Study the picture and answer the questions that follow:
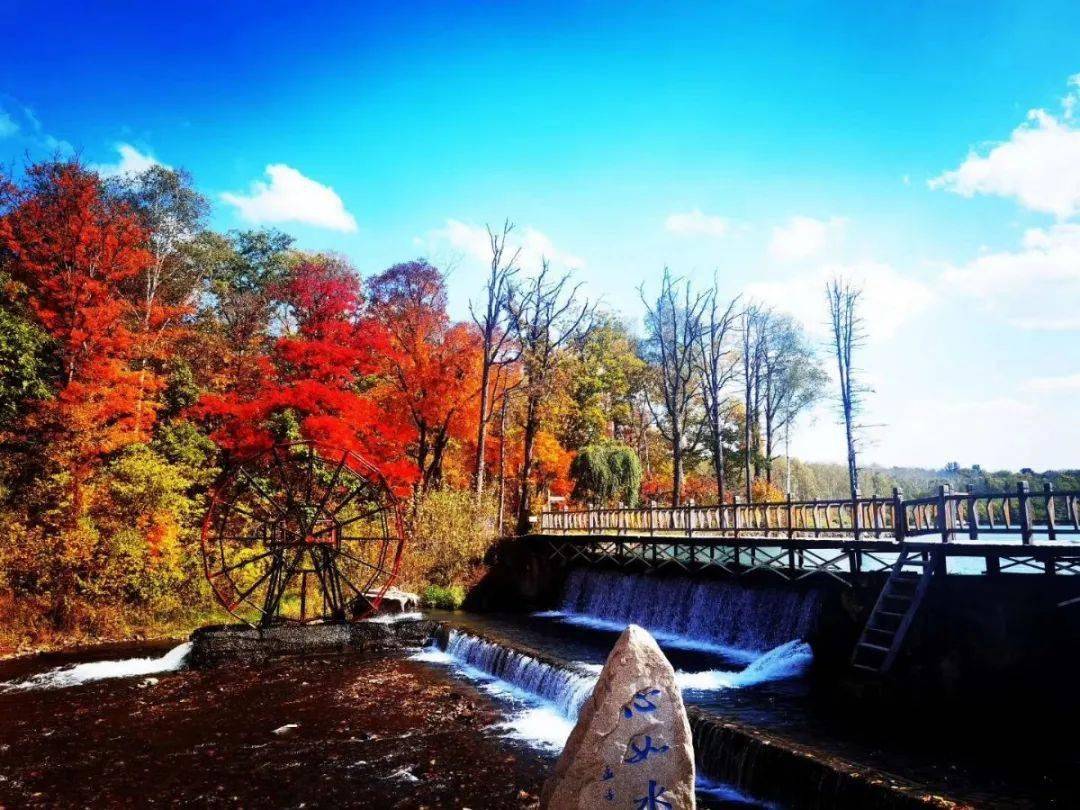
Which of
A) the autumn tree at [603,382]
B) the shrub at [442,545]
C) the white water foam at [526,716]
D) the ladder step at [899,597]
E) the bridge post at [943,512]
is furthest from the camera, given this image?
the autumn tree at [603,382]

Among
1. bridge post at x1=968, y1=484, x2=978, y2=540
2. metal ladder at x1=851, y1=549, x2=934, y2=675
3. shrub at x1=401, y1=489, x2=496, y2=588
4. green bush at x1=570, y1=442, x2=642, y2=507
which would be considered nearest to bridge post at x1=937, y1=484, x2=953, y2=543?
bridge post at x1=968, y1=484, x2=978, y2=540

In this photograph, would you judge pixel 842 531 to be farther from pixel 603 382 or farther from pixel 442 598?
pixel 603 382

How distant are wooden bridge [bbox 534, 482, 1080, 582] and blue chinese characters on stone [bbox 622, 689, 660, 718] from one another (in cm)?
861

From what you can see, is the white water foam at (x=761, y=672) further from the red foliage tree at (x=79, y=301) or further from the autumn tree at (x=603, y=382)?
the autumn tree at (x=603, y=382)

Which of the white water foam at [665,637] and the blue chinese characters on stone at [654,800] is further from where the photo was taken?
the white water foam at [665,637]

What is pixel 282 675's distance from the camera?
14391 millimetres

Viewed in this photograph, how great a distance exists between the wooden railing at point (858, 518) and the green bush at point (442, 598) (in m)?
4.34

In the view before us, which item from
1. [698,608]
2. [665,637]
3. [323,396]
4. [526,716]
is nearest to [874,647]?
[526,716]

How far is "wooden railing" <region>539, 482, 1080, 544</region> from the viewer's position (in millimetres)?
10992

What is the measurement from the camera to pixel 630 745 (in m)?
4.79

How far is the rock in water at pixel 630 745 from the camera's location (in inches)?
186

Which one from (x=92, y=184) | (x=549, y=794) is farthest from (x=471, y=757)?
(x=92, y=184)

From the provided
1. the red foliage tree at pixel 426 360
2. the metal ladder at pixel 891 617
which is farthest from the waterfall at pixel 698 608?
the red foliage tree at pixel 426 360

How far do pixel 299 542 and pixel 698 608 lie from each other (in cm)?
1010
